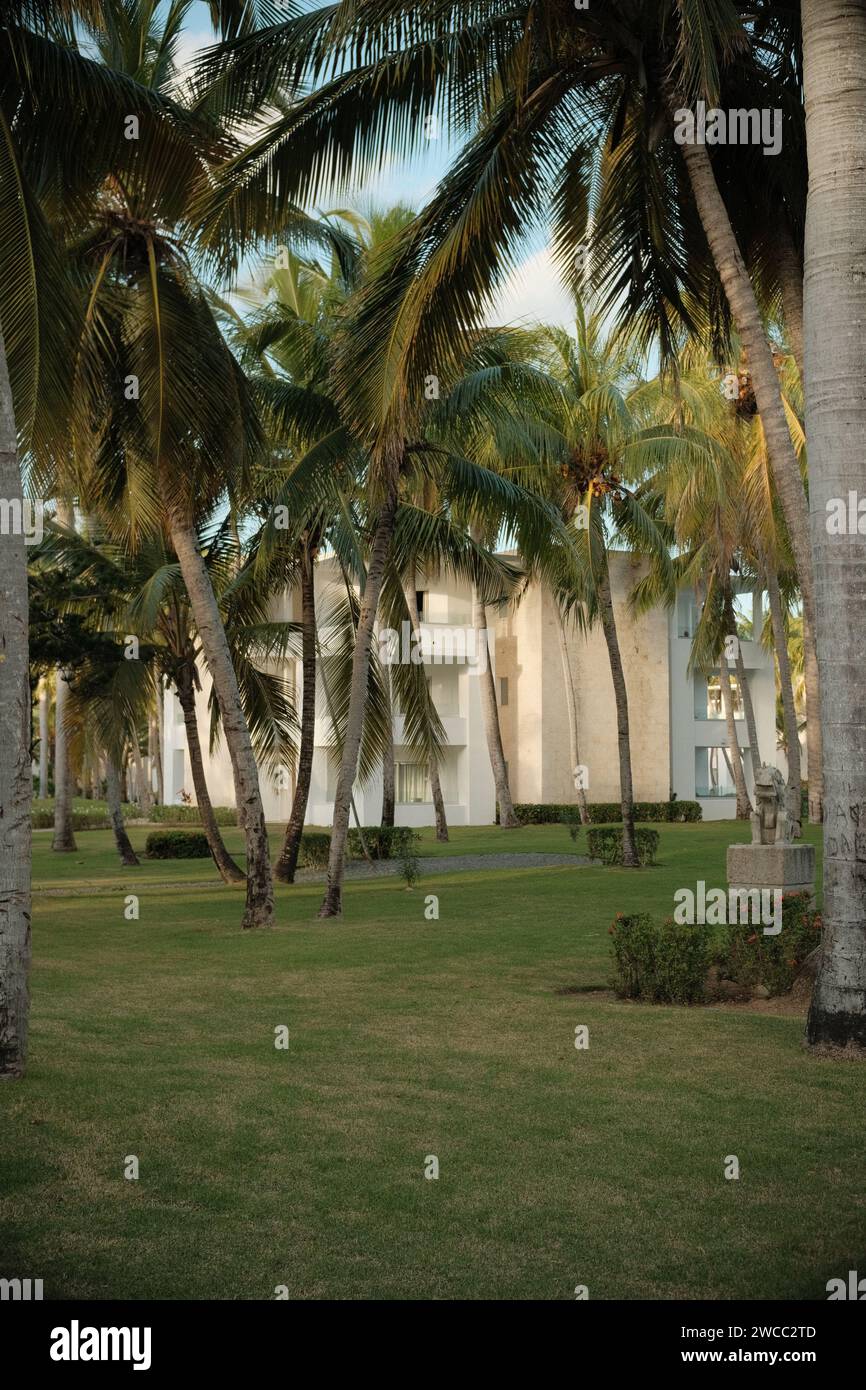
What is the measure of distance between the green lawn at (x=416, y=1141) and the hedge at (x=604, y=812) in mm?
25241

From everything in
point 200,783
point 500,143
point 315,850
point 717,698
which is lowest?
point 315,850

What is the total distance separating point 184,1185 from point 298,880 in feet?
57.2

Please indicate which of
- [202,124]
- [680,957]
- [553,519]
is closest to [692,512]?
[553,519]

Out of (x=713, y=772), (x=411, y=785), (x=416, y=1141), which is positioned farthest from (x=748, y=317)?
(x=713, y=772)

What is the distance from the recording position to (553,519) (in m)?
19.1

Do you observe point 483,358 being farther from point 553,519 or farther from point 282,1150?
point 282,1150

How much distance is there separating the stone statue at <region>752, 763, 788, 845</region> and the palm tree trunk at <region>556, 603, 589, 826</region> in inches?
845

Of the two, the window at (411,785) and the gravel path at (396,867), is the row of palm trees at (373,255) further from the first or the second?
the window at (411,785)

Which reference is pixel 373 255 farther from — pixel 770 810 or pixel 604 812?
pixel 604 812

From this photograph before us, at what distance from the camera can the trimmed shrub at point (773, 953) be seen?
1024cm

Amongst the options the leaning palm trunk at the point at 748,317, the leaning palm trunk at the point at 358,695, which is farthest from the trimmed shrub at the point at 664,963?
the leaning palm trunk at the point at 358,695

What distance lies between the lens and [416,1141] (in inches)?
254

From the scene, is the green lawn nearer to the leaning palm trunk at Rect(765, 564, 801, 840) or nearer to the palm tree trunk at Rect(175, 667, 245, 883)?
the palm tree trunk at Rect(175, 667, 245, 883)

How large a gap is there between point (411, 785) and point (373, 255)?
26926 mm
